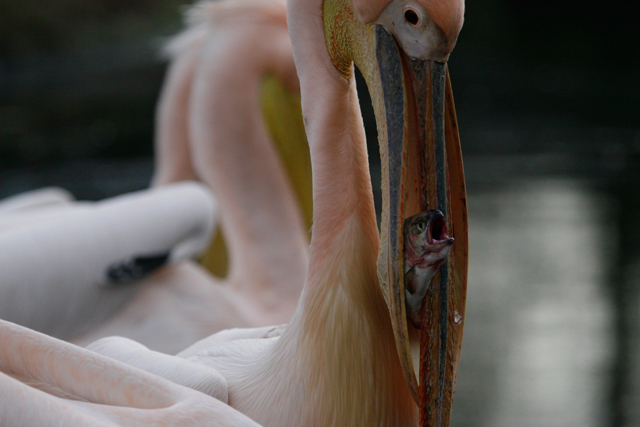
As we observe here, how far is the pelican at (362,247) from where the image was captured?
85 centimetres

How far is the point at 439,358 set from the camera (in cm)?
87

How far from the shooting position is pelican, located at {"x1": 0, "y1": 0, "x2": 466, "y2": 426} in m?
0.85

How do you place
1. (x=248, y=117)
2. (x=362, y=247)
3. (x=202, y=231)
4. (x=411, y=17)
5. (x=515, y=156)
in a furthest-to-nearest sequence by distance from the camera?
1. (x=515, y=156)
2. (x=248, y=117)
3. (x=202, y=231)
4. (x=362, y=247)
5. (x=411, y=17)

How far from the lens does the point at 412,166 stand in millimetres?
875

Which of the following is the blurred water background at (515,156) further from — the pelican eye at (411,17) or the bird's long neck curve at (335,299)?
the pelican eye at (411,17)

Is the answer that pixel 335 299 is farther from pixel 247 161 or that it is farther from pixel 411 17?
pixel 247 161

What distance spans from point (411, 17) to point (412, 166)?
0.51 ft

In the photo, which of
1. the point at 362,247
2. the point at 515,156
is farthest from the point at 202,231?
the point at 515,156

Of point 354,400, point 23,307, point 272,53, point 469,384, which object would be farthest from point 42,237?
point 469,384

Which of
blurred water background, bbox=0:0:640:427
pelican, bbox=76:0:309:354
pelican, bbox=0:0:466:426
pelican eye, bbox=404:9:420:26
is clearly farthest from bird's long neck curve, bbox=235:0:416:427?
blurred water background, bbox=0:0:640:427

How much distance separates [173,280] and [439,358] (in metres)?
0.99

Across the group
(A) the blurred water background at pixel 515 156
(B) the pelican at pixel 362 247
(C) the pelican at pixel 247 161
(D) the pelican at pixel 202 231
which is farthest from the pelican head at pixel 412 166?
(A) the blurred water background at pixel 515 156

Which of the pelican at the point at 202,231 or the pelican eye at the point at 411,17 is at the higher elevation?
the pelican eye at the point at 411,17

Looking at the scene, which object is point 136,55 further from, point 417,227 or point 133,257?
point 417,227
